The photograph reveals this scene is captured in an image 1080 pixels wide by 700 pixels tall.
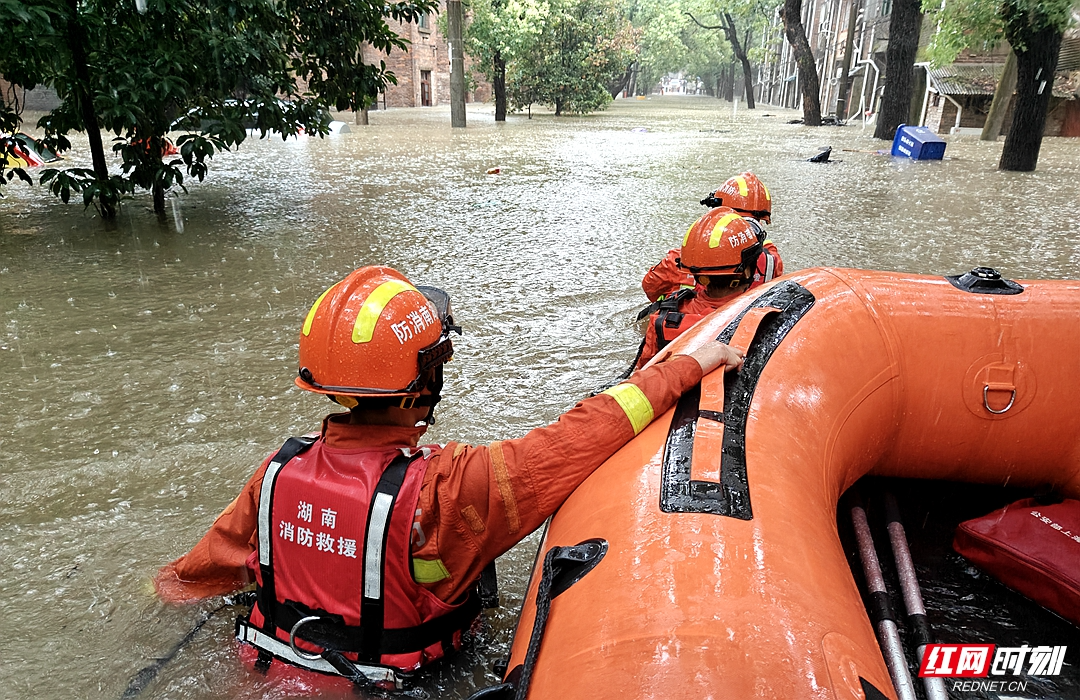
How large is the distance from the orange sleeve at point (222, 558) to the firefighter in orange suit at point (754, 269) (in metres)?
2.41

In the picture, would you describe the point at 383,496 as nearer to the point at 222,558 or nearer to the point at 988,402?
the point at 222,558

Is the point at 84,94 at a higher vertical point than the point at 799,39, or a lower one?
lower

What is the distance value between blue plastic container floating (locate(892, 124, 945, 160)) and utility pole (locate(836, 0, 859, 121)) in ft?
62.7

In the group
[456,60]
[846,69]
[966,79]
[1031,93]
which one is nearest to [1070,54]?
[966,79]

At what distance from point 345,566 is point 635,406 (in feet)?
2.58

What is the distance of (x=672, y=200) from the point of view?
29.8ft

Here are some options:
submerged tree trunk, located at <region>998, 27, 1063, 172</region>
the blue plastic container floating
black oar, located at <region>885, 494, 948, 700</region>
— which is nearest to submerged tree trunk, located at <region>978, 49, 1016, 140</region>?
the blue plastic container floating

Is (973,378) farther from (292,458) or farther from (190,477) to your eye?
(190,477)

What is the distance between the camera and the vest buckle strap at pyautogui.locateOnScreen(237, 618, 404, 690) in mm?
1735

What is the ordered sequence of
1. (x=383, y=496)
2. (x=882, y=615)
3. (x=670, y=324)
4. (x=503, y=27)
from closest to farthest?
(x=383, y=496), (x=882, y=615), (x=670, y=324), (x=503, y=27)

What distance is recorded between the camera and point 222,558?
1937 millimetres

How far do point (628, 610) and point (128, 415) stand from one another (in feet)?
9.95

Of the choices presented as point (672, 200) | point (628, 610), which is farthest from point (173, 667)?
point (672, 200)

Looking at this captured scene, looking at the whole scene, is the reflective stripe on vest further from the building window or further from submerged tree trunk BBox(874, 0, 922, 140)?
the building window
